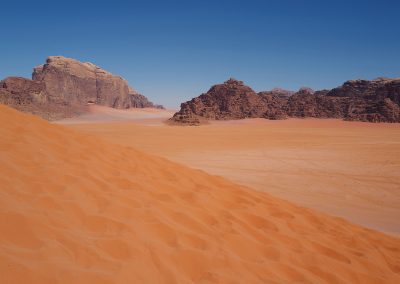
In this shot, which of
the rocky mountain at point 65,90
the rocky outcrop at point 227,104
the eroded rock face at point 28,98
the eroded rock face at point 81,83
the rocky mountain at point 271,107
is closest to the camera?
the eroded rock face at point 28,98

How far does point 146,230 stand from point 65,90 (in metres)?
77.1

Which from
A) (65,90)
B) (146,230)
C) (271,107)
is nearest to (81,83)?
(65,90)

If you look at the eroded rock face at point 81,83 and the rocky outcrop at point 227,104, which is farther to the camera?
the eroded rock face at point 81,83

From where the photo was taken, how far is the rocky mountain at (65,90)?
46688mm

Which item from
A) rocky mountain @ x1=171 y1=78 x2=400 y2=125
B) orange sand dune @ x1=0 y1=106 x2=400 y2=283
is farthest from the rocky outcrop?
orange sand dune @ x1=0 y1=106 x2=400 y2=283

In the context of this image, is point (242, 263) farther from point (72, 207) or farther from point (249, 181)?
point (249, 181)

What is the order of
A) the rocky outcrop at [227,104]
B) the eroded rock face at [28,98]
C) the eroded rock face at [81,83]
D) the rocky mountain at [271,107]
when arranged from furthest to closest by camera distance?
1. the eroded rock face at [81,83]
2. the rocky outcrop at [227,104]
3. the rocky mountain at [271,107]
4. the eroded rock face at [28,98]

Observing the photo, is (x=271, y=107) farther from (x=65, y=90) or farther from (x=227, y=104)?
(x=65, y=90)

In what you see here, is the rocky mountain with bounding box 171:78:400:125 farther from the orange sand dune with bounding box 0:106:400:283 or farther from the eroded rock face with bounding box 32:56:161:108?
the orange sand dune with bounding box 0:106:400:283

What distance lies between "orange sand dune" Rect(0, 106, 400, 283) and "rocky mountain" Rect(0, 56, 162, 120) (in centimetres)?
4431

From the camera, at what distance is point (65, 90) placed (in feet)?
237

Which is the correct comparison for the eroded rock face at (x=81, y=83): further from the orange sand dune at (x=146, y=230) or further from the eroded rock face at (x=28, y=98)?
the orange sand dune at (x=146, y=230)

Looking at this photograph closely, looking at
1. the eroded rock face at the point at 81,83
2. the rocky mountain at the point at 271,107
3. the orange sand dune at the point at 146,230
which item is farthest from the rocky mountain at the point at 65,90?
the orange sand dune at the point at 146,230

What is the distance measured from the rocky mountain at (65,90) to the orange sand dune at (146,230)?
1745 inches
